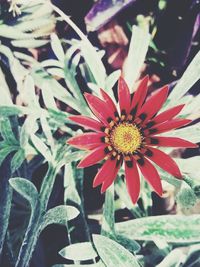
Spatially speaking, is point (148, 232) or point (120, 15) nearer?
point (148, 232)

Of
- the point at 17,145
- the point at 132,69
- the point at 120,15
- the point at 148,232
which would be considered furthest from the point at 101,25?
the point at 148,232

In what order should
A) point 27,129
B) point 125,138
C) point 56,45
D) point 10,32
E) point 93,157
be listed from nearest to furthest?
point 93,157 → point 125,138 → point 27,129 → point 56,45 → point 10,32

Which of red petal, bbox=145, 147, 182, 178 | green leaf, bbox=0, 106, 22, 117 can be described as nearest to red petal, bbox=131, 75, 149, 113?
red petal, bbox=145, 147, 182, 178

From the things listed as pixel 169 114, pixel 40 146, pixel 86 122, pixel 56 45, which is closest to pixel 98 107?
pixel 86 122

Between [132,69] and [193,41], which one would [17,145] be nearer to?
[132,69]

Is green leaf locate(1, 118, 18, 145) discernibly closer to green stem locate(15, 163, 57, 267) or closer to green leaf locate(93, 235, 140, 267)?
green stem locate(15, 163, 57, 267)

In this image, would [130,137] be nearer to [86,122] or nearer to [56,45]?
[86,122]
